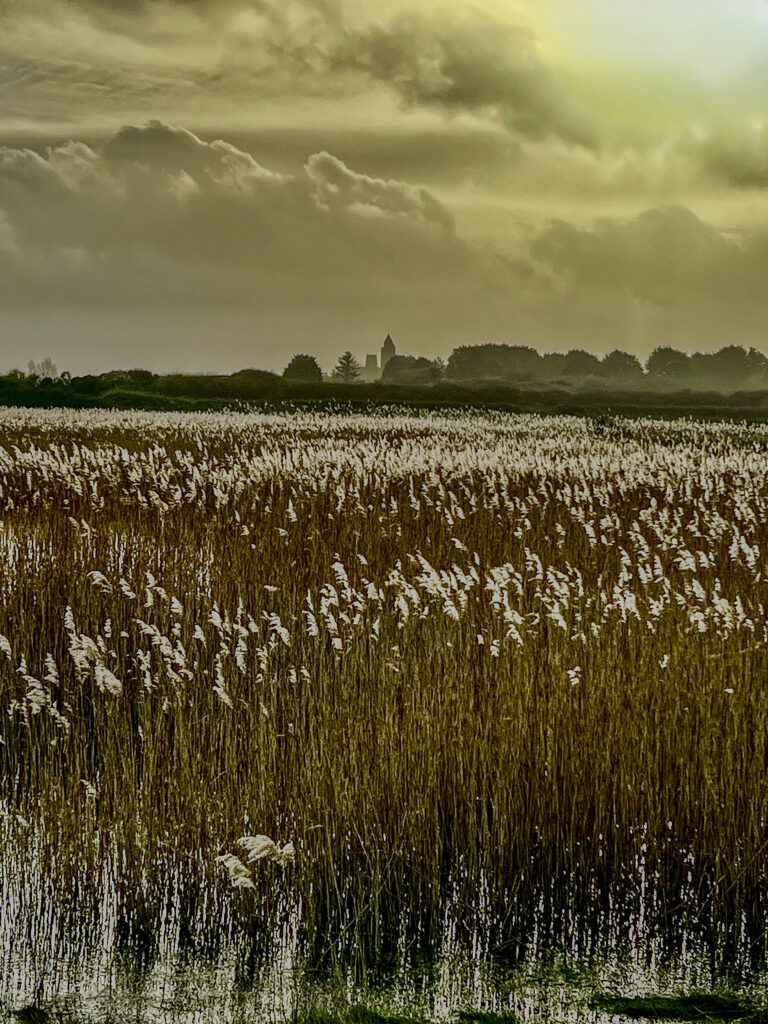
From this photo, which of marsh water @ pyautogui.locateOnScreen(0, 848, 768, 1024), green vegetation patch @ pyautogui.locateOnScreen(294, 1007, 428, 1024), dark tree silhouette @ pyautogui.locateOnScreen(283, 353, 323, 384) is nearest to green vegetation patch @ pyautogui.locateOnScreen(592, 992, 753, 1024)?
marsh water @ pyautogui.locateOnScreen(0, 848, 768, 1024)

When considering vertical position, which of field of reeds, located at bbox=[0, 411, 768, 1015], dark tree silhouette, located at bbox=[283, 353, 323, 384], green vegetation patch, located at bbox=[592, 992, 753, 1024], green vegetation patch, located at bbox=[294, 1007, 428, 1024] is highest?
dark tree silhouette, located at bbox=[283, 353, 323, 384]

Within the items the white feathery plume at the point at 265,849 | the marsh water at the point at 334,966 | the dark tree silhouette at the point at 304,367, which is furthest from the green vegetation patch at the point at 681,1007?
the dark tree silhouette at the point at 304,367

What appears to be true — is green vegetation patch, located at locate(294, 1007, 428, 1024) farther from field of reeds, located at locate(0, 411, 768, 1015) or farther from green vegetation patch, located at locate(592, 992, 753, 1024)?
green vegetation patch, located at locate(592, 992, 753, 1024)

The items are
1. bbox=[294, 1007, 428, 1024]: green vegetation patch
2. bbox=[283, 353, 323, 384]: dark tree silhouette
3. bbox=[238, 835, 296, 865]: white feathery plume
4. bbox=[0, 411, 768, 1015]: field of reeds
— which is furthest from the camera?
→ bbox=[283, 353, 323, 384]: dark tree silhouette

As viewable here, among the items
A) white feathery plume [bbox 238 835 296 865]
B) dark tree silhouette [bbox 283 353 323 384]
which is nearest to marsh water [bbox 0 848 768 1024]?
white feathery plume [bbox 238 835 296 865]

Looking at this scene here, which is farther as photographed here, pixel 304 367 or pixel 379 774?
pixel 304 367

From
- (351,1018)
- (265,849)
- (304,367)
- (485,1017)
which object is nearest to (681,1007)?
(485,1017)

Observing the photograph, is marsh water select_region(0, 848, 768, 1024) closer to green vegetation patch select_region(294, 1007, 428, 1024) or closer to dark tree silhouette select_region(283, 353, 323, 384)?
green vegetation patch select_region(294, 1007, 428, 1024)

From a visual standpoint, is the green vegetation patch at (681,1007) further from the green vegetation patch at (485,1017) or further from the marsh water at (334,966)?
the green vegetation patch at (485,1017)

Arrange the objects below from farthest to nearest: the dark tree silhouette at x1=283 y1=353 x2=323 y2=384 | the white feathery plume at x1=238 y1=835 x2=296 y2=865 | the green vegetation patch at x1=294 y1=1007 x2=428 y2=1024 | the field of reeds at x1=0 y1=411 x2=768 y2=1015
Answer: the dark tree silhouette at x1=283 y1=353 x2=323 y2=384, the field of reeds at x1=0 y1=411 x2=768 y2=1015, the white feathery plume at x1=238 y1=835 x2=296 y2=865, the green vegetation patch at x1=294 y1=1007 x2=428 y2=1024

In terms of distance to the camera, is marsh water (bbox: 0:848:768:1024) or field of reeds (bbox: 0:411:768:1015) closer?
marsh water (bbox: 0:848:768:1024)

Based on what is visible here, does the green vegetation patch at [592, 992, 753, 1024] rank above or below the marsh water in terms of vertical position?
below

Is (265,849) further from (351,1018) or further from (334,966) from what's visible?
(351,1018)

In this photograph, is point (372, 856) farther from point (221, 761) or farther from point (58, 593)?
point (58, 593)
